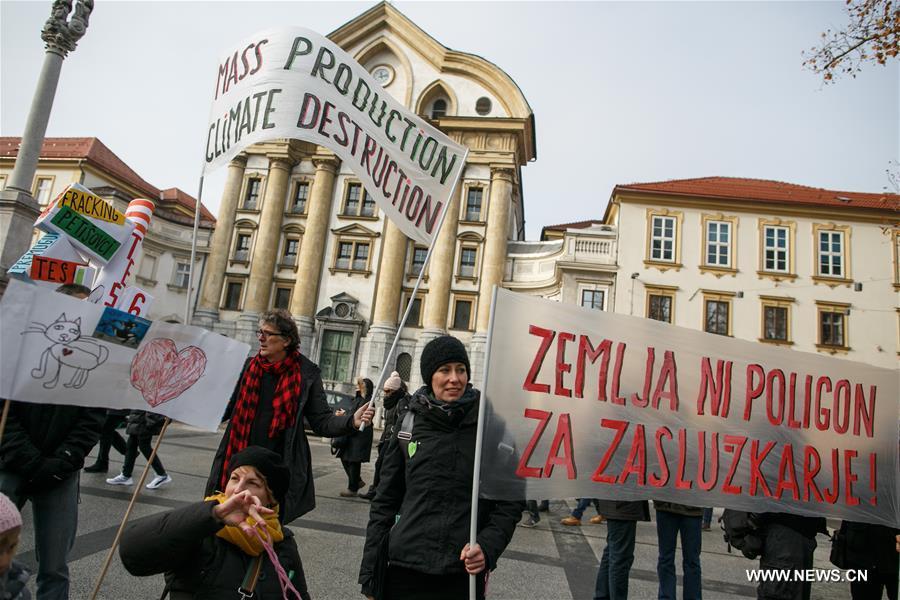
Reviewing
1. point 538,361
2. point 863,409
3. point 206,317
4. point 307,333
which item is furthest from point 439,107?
point 538,361

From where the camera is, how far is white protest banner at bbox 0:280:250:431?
291cm

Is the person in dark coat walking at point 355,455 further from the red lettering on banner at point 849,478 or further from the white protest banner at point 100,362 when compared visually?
the red lettering on banner at point 849,478

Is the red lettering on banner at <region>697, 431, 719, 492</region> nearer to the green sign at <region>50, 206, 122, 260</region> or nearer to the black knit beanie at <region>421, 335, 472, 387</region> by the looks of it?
the black knit beanie at <region>421, 335, 472, 387</region>

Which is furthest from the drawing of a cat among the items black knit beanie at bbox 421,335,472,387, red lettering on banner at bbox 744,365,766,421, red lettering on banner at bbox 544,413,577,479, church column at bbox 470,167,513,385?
church column at bbox 470,167,513,385

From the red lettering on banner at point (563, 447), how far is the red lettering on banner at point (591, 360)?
19cm

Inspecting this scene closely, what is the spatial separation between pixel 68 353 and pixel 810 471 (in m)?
4.72

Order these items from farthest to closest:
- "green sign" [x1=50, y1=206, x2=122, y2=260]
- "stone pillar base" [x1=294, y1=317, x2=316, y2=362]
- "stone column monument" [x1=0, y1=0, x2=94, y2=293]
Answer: "stone pillar base" [x1=294, y1=317, x2=316, y2=362], "stone column monument" [x1=0, y1=0, x2=94, y2=293], "green sign" [x1=50, y1=206, x2=122, y2=260]

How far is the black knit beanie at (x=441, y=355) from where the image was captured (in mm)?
2750

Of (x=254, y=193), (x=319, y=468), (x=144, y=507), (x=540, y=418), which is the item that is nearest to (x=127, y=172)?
(x=254, y=193)

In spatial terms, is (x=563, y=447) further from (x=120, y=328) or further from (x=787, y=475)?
(x=120, y=328)

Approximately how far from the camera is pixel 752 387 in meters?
3.76

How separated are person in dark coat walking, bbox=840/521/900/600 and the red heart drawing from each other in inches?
186

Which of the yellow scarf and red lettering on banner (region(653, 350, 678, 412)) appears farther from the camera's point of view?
red lettering on banner (region(653, 350, 678, 412))

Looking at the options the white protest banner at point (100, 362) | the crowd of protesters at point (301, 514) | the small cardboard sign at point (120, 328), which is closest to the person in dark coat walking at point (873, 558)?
the crowd of protesters at point (301, 514)
